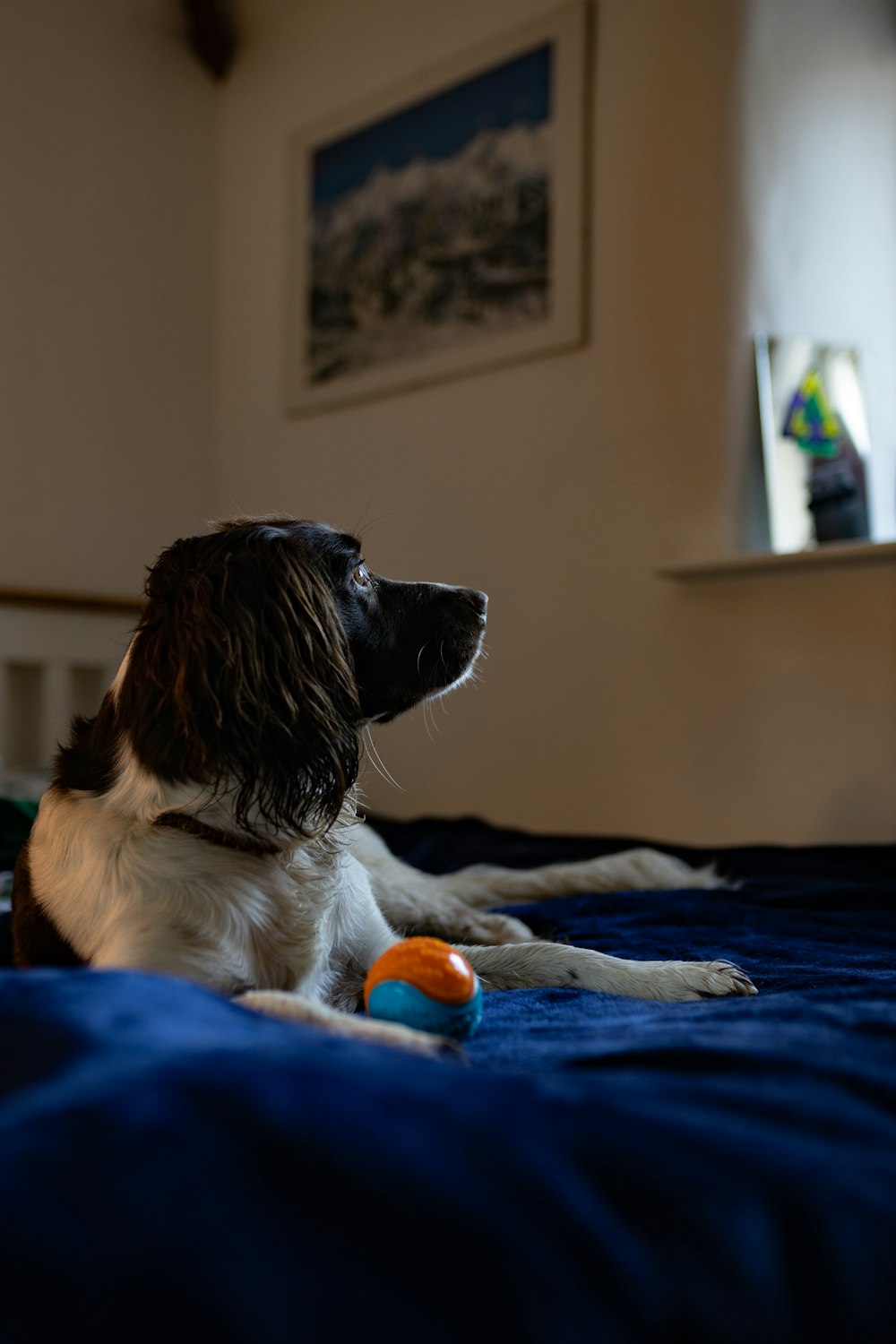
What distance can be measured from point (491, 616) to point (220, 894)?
6.82ft

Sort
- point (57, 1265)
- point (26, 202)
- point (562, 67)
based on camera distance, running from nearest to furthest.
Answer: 1. point (57, 1265)
2. point (562, 67)
3. point (26, 202)

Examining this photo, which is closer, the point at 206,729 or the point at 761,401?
the point at 206,729

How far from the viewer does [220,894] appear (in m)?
1.19

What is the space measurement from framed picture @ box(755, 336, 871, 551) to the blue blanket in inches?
80.7

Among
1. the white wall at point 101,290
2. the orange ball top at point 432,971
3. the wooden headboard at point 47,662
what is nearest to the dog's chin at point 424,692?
the orange ball top at point 432,971

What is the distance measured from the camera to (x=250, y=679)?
1.21 m

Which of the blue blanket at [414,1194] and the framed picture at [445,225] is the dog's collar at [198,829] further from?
the framed picture at [445,225]

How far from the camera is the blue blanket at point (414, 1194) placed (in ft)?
1.73

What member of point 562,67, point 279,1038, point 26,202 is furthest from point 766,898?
point 26,202

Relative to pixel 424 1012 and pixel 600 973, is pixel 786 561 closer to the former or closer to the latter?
pixel 600 973

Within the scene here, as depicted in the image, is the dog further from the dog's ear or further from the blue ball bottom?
the blue ball bottom

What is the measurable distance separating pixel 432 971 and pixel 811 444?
2.02 meters

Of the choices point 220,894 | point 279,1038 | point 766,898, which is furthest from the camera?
point 766,898

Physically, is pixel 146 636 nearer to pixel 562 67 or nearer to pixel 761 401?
pixel 761 401
